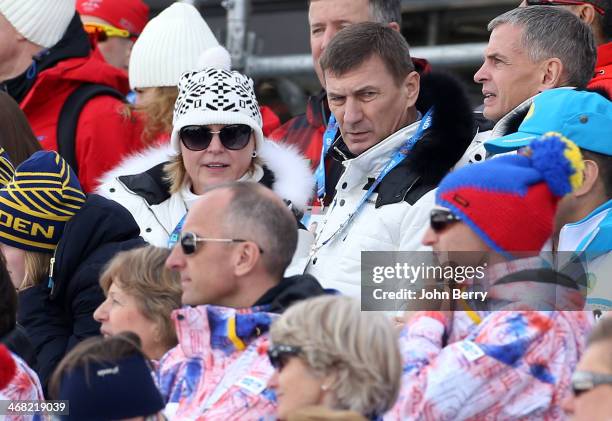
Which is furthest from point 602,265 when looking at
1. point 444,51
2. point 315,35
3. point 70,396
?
point 444,51

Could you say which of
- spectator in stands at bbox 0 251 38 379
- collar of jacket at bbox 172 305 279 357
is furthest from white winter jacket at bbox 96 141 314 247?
collar of jacket at bbox 172 305 279 357

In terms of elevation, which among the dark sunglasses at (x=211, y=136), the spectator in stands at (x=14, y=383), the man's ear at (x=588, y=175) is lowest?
the spectator in stands at (x=14, y=383)

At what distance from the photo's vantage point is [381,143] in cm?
527

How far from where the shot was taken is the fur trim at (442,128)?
514 centimetres

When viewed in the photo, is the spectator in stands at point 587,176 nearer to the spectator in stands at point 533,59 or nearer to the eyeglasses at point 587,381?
the spectator in stands at point 533,59

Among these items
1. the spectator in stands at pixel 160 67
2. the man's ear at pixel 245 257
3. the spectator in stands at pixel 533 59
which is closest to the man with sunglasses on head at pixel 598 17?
the spectator in stands at pixel 533 59

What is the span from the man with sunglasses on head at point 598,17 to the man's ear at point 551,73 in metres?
0.47

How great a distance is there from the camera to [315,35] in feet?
21.2

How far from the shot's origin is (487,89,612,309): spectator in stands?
4.62 metres

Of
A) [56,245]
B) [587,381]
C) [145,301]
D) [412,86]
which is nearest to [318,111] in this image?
[412,86]

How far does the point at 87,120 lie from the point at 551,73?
8.34 feet

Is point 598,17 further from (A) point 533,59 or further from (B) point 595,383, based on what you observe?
(B) point 595,383

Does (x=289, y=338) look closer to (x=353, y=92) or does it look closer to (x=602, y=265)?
(x=602, y=265)

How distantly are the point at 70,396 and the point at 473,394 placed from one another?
1.16 m
